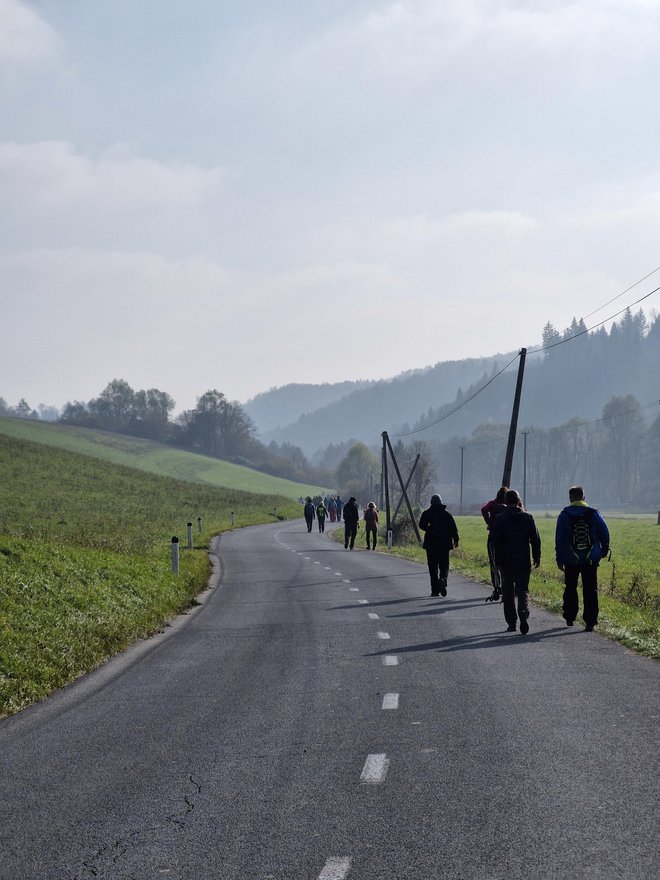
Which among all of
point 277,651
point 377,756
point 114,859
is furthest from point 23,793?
point 277,651

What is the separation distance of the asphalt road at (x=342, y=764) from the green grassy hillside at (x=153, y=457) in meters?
121

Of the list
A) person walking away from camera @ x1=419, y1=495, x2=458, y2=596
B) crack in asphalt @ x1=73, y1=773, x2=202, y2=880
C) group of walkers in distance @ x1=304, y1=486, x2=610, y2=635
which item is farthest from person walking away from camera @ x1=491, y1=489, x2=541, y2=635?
crack in asphalt @ x1=73, y1=773, x2=202, y2=880

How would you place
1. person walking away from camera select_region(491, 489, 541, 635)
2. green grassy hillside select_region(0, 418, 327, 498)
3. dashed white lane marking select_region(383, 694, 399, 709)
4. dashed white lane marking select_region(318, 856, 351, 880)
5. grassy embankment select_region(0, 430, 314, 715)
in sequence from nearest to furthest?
dashed white lane marking select_region(318, 856, 351, 880) → dashed white lane marking select_region(383, 694, 399, 709) → grassy embankment select_region(0, 430, 314, 715) → person walking away from camera select_region(491, 489, 541, 635) → green grassy hillside select_region(0, 418, 327, 498)

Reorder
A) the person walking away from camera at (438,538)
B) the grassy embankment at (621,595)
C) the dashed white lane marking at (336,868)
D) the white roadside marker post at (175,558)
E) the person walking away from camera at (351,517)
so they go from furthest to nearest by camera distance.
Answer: the person walking away from camera at (351,517) → the white roadside marker post at (175,558) → the person walking away from camera at (438,538) → the grassy embankment at (621,595) → the dashed white lane marking at (336,868)

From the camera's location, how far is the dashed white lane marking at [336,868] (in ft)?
15.6

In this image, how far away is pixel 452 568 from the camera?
28547 millimetres

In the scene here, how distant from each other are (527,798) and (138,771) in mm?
2558

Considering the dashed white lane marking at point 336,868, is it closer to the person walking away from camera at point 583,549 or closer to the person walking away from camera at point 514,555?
the person walking away from camera at point 514,555

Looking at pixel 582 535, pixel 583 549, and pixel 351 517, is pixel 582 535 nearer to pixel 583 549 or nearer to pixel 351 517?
pixel 583 549

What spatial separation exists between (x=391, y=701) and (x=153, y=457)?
481ft

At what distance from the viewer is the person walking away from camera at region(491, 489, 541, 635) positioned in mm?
14164

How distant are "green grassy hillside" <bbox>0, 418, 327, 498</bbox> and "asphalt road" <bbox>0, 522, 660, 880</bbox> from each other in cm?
12093

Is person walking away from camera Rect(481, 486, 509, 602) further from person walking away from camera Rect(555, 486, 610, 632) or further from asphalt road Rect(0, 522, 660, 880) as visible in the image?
asphalt road Rect(0, 522, 660, 880)

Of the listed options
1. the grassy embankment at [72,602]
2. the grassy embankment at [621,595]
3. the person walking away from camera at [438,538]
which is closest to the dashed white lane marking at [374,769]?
the grassy embankment at [72,602]
